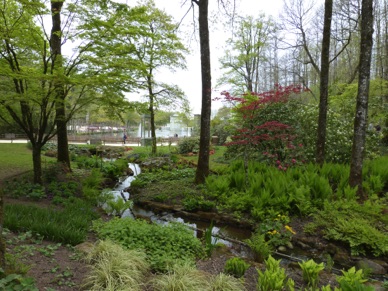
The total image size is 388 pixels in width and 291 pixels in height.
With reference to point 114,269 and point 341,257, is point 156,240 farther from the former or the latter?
point 341,257

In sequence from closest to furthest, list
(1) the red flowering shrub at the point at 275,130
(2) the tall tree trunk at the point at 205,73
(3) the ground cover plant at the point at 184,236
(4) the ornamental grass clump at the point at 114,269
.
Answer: (4) the ornamental grass clump at the point at 114,269
(3) the ground cover plant at the point at 184,236
(2) the tall tree trunk at the point at 205,73
(1) the red flowering shrub at the point at 275,130

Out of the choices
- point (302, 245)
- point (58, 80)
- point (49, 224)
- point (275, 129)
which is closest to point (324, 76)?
point (275, 129)

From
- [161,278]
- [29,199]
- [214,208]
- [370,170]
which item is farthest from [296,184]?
[29,199]

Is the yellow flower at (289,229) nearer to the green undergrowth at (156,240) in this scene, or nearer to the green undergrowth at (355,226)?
the green undergrowth at (355,226)

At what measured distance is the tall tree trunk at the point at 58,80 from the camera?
6.13 metres

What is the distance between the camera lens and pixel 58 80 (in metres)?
5.56

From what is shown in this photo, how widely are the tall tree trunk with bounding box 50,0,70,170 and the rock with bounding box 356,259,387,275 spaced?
635 cm

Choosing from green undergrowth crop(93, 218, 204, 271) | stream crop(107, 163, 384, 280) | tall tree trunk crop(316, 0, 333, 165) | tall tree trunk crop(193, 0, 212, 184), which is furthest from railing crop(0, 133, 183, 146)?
green undergrowth crop(93, 218, 204, 271)

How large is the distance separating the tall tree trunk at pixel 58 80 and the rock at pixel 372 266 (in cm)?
635

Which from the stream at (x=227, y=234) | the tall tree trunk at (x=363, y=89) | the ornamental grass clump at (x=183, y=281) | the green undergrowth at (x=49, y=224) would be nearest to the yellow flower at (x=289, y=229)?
the stream at (x=227, y=234)

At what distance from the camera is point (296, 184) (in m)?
6.11

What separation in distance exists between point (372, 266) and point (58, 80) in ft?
21.5

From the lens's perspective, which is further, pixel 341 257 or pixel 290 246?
pixel 290 246

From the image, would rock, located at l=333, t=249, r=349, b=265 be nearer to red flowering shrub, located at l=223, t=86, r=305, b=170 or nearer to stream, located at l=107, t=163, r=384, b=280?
stream, located at l=107, t=163, r=384, b=280
